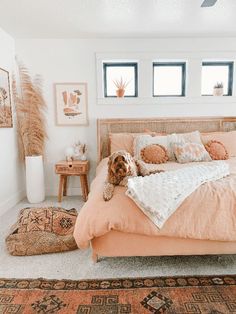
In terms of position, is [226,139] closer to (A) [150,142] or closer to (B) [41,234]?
(A) [150,142]

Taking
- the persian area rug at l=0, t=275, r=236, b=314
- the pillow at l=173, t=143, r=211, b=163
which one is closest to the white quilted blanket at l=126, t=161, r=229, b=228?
the persian area rug at l=0, t=275, r=236, b=314

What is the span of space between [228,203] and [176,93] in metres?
2.70

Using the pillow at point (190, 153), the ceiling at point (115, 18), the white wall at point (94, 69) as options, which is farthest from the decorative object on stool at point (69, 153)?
the ceiling at point (115, 18)

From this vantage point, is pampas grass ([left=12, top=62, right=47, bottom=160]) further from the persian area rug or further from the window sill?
the persian area rug

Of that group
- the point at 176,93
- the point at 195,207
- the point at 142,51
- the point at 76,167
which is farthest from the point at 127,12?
the point at 195,207

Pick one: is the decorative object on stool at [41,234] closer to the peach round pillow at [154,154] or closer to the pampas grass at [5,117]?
the peach round pillow at [154,154]

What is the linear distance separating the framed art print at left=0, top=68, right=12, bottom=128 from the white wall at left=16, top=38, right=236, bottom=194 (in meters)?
0.56

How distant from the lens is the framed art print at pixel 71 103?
391 centimetres

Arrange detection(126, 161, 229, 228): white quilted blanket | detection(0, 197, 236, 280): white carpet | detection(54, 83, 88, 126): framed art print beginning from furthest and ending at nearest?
1. detection(54, 83, 88, 126): framed art print
2. detection(0, 197, 236, 280): white carpet
3. detection(126, 161, 229, 228): white quilted blanket

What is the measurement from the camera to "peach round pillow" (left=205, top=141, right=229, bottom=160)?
10.5 ft

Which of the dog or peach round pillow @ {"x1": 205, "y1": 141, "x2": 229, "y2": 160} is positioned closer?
the dog

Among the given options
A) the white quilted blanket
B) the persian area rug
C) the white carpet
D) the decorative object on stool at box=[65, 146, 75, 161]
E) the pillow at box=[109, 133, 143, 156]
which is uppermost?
the pillow at box=[109, 133, 143, 156]

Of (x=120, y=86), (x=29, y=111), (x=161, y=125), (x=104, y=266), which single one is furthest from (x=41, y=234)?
(x=120, y=86)

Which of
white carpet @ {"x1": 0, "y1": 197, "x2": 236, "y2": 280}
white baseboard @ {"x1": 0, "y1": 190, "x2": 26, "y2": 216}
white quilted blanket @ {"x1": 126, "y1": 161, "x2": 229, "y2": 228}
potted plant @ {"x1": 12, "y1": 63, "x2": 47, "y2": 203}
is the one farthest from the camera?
potted plant @ {"x1": 12, "y1": 63, "x2": 47, "y2": 203}
